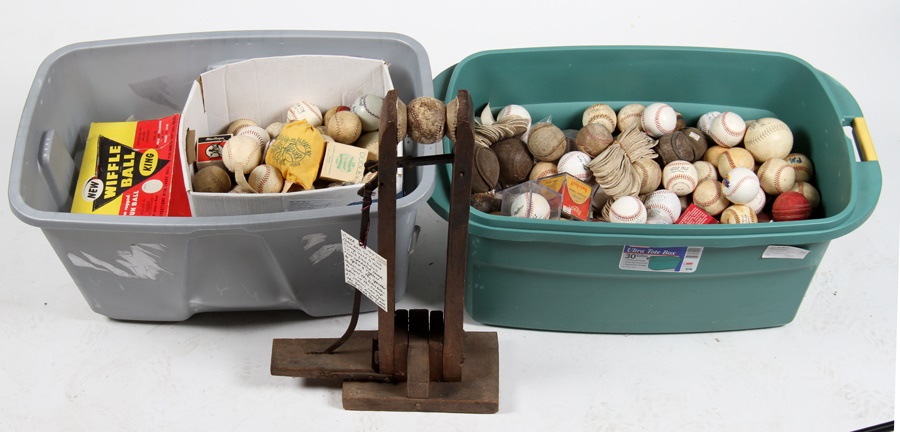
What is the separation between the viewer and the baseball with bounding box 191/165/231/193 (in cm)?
204

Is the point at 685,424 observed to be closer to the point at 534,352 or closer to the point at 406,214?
the point at 534,352

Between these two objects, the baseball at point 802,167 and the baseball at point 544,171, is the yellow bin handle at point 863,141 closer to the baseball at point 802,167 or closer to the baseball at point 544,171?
the baseball at point 802,167

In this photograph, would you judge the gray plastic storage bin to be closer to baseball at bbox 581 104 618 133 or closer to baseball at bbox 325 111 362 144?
baseball at bbox 325 111 362 144

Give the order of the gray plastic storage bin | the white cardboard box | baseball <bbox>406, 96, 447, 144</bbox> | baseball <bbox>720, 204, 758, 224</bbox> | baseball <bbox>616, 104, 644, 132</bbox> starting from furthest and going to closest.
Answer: baseball <bbox>616, 104, 644, 132</bbox>, the white cardboard box, baseball <bbox>720, 204, 758, 224</bbox>, the gray plastic storage bin, baseball <bbox>406, 96, 447, 144</bbox>

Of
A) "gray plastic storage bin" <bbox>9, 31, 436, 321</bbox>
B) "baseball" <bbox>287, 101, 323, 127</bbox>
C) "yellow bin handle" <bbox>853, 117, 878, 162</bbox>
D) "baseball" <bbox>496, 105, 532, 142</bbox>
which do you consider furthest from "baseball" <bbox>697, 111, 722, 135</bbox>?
"baseball" <bbox>287, 101, 323, 127</bbox>

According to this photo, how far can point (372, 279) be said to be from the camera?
169 cm

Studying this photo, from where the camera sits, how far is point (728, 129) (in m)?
2.22

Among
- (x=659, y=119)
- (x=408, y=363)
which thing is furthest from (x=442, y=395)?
(x=659, y=119)

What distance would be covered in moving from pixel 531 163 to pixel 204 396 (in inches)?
37.0

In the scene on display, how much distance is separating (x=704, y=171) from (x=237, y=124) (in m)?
1.18

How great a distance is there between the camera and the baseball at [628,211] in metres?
2.02

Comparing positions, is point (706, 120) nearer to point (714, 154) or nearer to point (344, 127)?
point (714, 154)

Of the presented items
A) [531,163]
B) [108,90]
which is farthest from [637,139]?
[108,90]

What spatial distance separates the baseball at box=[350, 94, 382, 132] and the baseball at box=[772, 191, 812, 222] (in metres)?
0.99
